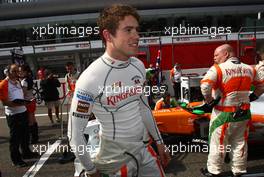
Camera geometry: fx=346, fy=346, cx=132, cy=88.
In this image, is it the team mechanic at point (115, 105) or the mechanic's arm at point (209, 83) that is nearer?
the team mechanic at point (115, 105)

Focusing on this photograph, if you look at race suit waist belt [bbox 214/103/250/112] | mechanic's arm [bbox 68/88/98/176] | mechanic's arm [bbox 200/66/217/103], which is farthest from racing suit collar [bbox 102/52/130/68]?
race suit waist belt [bbox 214/103/250/112]

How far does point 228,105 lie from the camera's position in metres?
4.42

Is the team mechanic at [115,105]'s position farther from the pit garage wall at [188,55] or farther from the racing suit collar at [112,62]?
the pit garage wall at [188,55]

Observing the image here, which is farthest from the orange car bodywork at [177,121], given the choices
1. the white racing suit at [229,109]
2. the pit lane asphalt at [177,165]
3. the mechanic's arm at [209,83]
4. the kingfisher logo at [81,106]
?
the kingfisher logo at [81,106]

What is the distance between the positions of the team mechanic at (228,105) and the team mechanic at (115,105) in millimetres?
2185

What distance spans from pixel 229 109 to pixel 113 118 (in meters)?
2.56

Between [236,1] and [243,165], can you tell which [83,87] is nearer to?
[243,165]

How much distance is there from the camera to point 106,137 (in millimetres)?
2287

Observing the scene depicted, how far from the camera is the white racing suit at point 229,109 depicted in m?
4.32

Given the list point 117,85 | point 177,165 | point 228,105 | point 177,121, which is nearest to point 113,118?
point 117,85

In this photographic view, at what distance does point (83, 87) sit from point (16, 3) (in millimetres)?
34188

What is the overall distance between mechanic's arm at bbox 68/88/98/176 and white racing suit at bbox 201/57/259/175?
2.51 m

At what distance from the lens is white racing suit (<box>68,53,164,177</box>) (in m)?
2.15

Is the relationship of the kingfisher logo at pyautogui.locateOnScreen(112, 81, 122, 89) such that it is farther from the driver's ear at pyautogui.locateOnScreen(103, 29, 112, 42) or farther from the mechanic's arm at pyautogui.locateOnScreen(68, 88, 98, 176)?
the driver's ear at pyautogui.locateOnScreen(103, 29, 112, 42)
